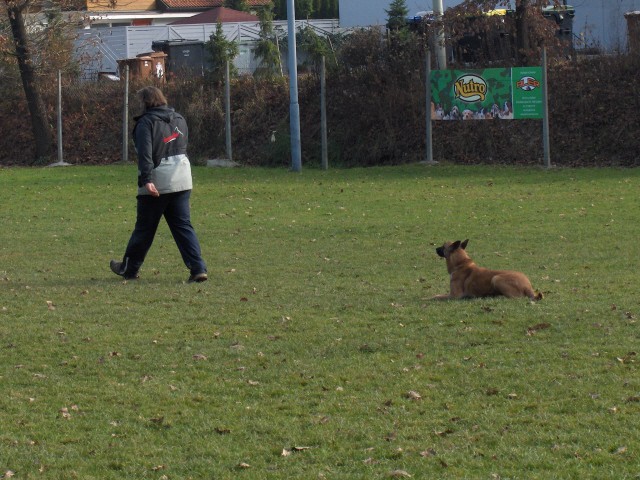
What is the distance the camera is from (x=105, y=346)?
26.8 ft

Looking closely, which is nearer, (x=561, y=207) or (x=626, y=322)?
(x=626, y=322)

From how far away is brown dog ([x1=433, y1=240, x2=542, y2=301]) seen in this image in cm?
940

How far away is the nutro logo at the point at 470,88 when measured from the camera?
81.1 ft

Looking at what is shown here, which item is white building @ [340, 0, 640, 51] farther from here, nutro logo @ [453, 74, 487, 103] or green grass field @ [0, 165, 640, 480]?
green grass field @ [0, 165, 640, 480]

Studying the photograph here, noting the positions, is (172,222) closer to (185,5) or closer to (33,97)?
(33,97)

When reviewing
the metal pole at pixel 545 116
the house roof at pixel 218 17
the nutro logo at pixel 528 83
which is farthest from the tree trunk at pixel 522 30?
the house roof at pixel 218 17

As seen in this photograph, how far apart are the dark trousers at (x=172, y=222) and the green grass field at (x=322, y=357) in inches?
14.6

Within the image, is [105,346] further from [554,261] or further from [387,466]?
[554,261]

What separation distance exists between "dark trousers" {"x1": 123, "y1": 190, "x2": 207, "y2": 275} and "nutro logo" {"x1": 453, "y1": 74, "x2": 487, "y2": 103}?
14.8 metres

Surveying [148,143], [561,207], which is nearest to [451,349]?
[148,143]

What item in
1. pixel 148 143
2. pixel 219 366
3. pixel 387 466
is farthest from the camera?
pixel 148 143

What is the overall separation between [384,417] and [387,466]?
2.84 ft

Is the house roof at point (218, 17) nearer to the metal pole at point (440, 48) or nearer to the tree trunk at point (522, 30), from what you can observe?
the metal pole at point (440, 48)

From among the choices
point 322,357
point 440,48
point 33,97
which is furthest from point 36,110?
point 322,357
